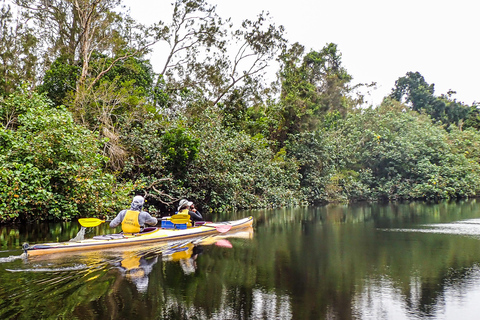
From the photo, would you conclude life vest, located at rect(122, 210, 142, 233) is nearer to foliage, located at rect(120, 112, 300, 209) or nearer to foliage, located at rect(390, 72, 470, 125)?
foliage, located at rect(120, 112, 300, 209)

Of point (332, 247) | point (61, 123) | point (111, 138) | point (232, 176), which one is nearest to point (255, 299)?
point (332, 247)

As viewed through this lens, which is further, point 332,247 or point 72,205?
point 72,205

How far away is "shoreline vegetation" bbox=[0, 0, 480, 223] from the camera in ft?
51.9

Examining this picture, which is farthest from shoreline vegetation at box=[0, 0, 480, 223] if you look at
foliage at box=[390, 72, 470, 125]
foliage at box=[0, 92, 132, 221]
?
foliage at box=[390, 72, 470, 125]

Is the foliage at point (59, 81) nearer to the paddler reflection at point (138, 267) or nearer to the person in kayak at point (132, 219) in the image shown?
the person in kayak at point (132, 219)

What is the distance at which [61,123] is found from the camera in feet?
52.2

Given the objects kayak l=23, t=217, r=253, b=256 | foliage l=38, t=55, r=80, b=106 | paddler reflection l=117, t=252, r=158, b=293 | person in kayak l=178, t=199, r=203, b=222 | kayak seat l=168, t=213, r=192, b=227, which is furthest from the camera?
foliage l=38, t=55, r=80, b=106

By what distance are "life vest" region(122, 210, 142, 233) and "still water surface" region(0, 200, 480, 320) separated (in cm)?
54

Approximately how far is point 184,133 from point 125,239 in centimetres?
1094

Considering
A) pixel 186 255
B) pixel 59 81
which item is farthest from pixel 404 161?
pixel 186 255

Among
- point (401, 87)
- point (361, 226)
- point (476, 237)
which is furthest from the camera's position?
point (401, 87)

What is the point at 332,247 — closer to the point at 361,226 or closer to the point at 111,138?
the point at 361,226

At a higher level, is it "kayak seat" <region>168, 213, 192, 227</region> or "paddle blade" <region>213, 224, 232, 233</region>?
"kayak seat" <region>168, 213, 192, 227</region>

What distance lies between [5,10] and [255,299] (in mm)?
28179
